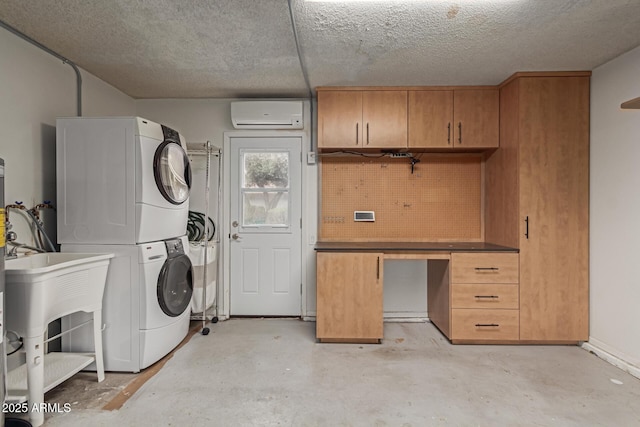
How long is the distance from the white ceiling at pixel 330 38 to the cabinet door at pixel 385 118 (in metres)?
0.13

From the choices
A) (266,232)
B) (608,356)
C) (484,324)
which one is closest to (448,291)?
(484,324)

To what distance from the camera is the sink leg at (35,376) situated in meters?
1.73

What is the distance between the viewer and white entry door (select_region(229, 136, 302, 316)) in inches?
140

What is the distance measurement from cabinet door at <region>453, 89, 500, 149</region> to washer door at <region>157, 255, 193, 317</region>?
109 inches

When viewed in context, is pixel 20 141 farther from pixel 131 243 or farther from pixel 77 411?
pixel 77 411

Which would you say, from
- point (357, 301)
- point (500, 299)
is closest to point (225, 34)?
point (357, 301)

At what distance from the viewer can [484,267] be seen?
2.83 meters

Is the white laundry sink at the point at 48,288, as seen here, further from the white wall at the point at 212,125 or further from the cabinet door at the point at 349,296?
the cabinet door at the point at 349,296

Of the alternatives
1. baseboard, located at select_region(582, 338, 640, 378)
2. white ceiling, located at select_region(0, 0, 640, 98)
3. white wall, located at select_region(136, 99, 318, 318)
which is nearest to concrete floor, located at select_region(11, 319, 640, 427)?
baseboard, located at select_region(582, 338, 640, 378)

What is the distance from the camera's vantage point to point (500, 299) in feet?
9.22

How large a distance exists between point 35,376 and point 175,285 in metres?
1.01

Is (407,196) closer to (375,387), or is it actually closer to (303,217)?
(303,217)

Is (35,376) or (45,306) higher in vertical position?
(45,306)

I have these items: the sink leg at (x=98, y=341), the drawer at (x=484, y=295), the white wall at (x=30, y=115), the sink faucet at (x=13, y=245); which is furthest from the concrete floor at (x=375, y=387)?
the white wall at (x=30, y=115)
